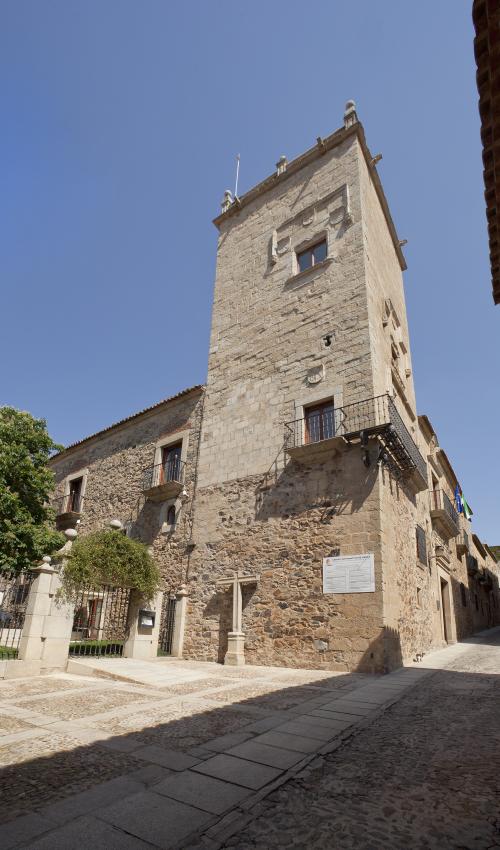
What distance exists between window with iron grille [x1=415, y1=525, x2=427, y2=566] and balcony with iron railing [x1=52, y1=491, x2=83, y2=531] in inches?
504

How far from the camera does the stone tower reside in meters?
9.85

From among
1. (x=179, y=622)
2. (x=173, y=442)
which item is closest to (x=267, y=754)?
(x=179, y=622)

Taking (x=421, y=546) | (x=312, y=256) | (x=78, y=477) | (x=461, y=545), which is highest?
(x=312, y=256)

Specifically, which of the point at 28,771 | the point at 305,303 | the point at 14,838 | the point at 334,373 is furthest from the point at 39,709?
the point at 305,303

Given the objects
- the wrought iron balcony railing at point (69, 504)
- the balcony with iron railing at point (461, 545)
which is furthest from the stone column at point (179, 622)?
the balcony with iron railing at point (461, 545)

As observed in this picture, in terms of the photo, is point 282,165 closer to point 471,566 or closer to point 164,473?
point 164,473

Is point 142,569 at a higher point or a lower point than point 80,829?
higher

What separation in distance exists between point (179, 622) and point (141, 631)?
5.60 feet

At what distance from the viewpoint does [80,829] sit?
7.60ft

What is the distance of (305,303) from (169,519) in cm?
790

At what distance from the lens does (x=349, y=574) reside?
31.4ft

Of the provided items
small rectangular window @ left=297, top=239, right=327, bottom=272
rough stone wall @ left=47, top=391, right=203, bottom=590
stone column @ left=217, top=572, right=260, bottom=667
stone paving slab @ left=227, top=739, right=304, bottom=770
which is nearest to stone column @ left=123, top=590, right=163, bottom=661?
stone column @ left=217, top=572, right=260, bottom=667

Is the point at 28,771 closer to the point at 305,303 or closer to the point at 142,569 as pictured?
the point at 142,569

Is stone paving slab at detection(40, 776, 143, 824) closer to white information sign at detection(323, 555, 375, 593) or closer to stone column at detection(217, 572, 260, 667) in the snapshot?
white information sign at detection(323, 555, 375, 593)
